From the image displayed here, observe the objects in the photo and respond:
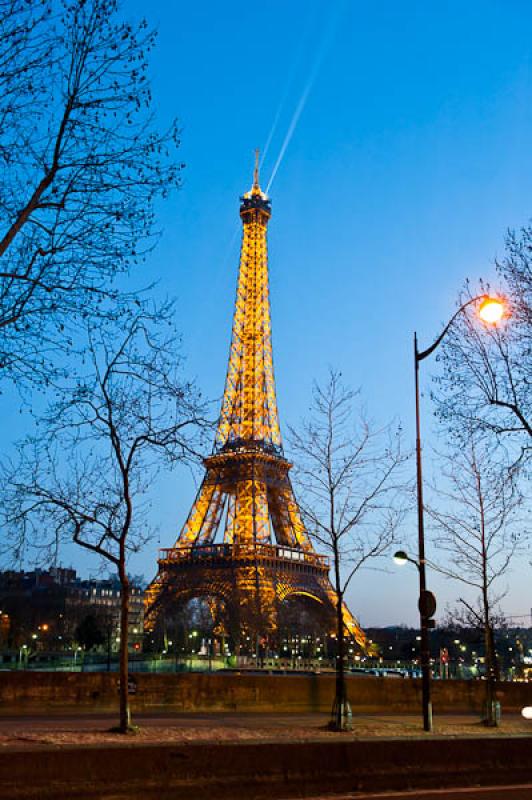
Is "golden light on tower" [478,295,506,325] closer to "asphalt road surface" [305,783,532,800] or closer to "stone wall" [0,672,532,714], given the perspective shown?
"asphalt road surface" [305,783,532,800]

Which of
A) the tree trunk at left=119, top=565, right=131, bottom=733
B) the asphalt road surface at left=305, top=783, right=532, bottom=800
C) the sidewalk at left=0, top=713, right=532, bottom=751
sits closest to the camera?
the asphalt road surface at left=305, top=783, right=532, bottom=800

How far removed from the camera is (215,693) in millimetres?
26547

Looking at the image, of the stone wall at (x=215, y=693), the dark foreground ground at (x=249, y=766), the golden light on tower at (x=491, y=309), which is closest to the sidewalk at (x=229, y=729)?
the dark foreground ground at (x=249, y=766)

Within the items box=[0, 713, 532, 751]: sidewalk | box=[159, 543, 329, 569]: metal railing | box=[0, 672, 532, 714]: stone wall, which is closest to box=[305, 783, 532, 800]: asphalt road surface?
box=[0, 713, 532, 751]: sidewalk

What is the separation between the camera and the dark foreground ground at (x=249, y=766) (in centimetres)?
1102

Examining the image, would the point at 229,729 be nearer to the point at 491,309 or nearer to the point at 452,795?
the point at 452,795

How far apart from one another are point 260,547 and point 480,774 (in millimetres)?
74591

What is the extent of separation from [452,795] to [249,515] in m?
78.2

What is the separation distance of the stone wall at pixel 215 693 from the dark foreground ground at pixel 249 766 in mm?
5251

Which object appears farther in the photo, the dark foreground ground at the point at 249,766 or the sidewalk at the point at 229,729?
the sidewalk at the point at 229,729

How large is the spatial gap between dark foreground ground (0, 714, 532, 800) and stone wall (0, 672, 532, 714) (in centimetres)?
525

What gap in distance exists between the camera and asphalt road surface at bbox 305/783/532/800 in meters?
13.3

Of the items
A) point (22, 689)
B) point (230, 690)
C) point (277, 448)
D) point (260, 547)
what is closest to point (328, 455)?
point (230, 690)

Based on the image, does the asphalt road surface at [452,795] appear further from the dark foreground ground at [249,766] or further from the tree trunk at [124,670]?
the tree trunk at [124,670]
